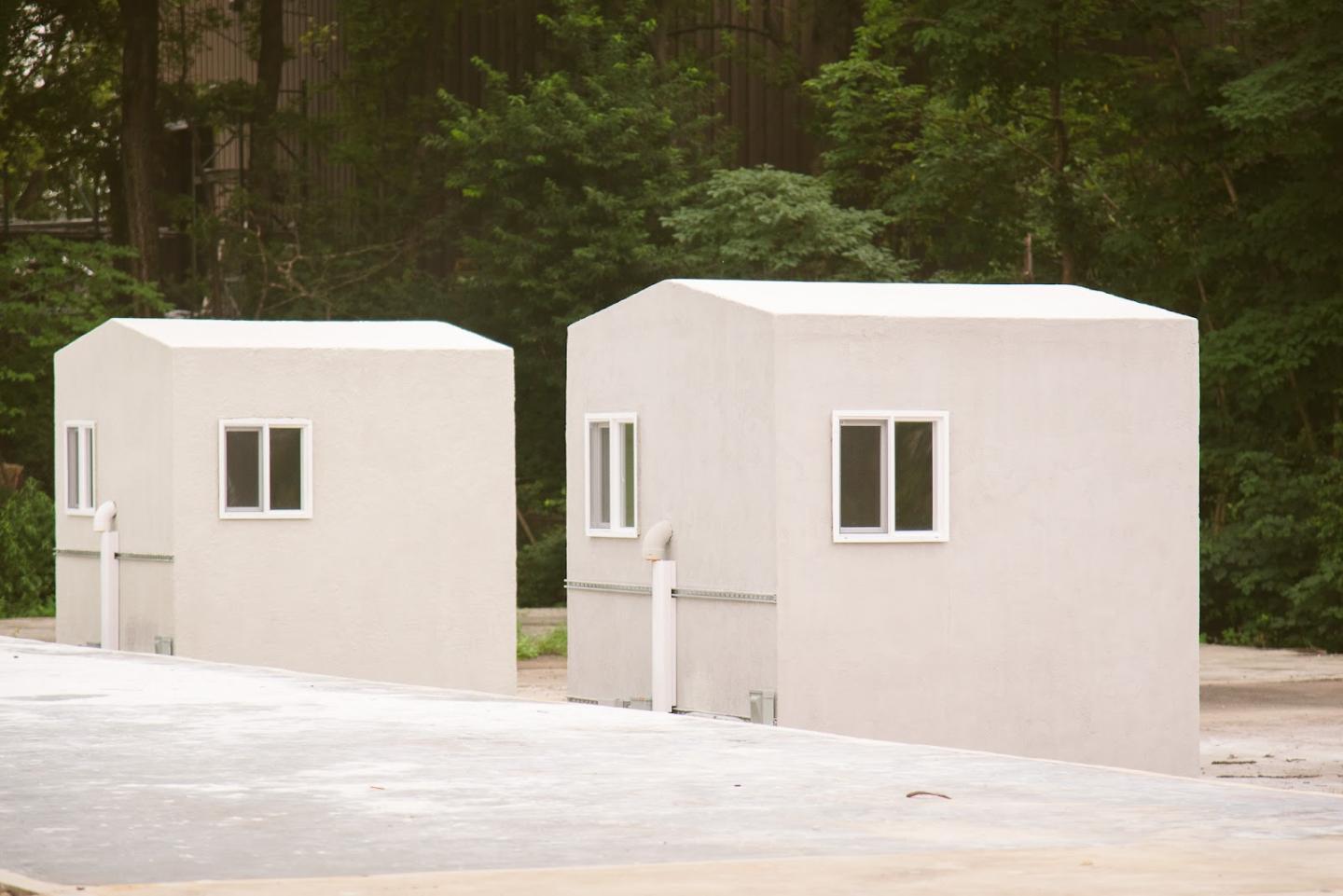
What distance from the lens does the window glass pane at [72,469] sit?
70.6 ft

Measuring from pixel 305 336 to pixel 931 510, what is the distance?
6.55m

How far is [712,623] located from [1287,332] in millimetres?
12744

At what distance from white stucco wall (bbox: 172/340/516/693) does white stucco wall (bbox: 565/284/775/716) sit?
2426 mm

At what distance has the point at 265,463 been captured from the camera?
62.2 feet

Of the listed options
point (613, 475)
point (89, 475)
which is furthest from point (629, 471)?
point (89, 475)

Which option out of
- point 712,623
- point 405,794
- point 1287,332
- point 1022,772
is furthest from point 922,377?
point 1287,332

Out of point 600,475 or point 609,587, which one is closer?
point 609,587

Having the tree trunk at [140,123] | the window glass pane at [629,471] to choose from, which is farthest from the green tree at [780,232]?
the window glass pane at [629,471]

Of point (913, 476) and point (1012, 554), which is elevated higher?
point (913, 476)

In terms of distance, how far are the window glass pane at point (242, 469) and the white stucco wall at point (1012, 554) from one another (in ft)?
20.4

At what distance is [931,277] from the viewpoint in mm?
31484

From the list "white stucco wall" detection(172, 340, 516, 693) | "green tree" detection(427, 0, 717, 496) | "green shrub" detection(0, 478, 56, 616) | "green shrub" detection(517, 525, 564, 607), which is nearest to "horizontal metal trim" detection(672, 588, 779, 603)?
"white stucco wall" detection(172, 340, 516, 693)

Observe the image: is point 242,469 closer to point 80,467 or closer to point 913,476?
point 80,467

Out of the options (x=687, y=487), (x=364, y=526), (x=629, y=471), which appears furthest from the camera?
(x=364, y=526)
